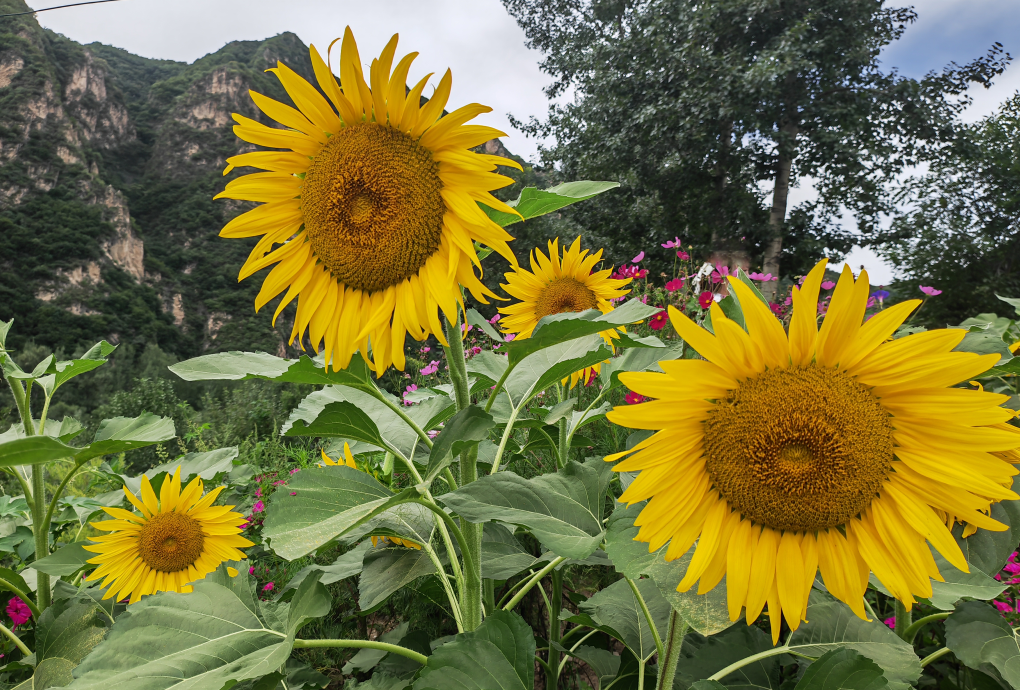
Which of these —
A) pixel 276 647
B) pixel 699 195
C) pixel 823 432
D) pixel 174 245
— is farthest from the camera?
pixel 174 245

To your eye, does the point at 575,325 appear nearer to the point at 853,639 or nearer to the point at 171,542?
the point at 853,639

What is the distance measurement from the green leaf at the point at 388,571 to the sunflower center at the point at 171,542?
2.50ft

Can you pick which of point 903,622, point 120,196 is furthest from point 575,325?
point 120,196

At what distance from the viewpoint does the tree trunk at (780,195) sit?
47.3 feet

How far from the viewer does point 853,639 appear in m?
0.95

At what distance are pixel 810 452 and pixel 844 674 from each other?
0.37 metres

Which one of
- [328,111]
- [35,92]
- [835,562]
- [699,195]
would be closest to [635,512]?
Result: [835,562]

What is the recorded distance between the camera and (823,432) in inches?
26.4

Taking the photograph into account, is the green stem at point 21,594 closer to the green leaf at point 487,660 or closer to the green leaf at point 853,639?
the green leaf at point 487,660

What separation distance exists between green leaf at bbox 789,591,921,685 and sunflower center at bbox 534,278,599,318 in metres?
1.12

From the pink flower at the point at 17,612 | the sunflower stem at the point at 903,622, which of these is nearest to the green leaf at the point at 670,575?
the sunflower stem at the point at 903,622

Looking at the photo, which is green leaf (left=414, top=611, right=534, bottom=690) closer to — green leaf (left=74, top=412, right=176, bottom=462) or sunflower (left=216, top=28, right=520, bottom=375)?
sunflower (left=216, top=28, right=520, bottom=375)

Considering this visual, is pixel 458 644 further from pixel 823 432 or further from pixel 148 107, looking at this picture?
pixel 148 107

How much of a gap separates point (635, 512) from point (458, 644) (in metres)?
0.35
